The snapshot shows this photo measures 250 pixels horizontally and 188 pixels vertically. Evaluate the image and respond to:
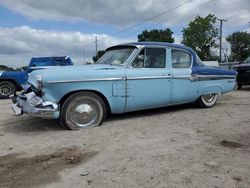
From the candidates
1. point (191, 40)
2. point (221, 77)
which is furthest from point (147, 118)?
point (191, 40)

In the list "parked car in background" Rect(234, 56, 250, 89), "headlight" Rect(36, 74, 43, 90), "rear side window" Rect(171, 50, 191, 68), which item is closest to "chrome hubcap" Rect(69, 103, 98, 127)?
"headlight" Rect(36, 74, 43, 90)

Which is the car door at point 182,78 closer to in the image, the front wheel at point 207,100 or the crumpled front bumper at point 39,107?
the front wheel at point 207,100

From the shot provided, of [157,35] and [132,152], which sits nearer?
[132,152]

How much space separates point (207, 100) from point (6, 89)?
862 cm

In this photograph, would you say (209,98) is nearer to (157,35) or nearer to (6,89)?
(6,89)

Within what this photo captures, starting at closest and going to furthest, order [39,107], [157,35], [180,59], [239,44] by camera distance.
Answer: [39,107] → [180,59] → [157,35] → [239,44]

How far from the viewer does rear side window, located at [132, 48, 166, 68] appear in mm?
7867

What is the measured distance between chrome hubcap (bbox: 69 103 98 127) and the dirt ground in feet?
0.81

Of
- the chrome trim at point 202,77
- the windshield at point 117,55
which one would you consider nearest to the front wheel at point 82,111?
the windshield at point 117,55

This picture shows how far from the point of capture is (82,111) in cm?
705

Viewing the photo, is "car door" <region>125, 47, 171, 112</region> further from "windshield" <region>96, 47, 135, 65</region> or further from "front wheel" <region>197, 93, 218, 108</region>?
"front wheel" <region>197, 93, 218, 108</region>

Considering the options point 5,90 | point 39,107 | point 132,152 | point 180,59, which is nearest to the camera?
point 132,152

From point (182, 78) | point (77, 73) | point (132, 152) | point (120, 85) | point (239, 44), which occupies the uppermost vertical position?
point (239, 44)

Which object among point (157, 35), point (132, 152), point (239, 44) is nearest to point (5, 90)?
point (132, 152)
